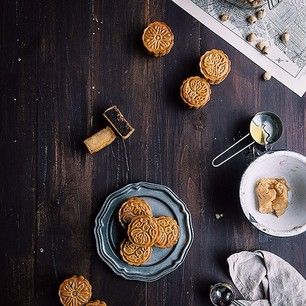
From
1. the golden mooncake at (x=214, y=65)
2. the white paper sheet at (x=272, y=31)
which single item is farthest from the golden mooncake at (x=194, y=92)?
the white paper sheet at (x=272, y=31)

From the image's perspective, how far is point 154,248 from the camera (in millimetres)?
1320

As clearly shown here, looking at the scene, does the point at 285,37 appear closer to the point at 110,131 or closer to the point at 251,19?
the point at 251,19

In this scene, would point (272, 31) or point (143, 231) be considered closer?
point (143, 231)

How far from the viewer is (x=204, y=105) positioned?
1.34 metres

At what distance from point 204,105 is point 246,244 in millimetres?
303

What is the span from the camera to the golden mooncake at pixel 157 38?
4.29ft

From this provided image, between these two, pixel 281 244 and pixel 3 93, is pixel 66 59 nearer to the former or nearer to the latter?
pixel 3 93

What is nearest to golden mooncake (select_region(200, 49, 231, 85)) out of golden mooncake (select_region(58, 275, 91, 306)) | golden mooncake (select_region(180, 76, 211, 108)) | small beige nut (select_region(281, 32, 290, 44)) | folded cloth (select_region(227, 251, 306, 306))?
golden mooncake (select_region(180, 76, 211, 108))

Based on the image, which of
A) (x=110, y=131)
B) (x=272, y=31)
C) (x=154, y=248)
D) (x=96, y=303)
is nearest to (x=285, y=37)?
(x=272, y=31)

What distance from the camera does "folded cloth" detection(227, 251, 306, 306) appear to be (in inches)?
51.9

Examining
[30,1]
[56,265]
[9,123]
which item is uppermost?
[30,1]

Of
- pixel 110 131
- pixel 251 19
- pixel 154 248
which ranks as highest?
pixel 251 19

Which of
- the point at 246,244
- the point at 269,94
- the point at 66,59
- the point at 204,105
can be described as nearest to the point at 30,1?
the point at 66,59

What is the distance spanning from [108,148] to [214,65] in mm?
276
